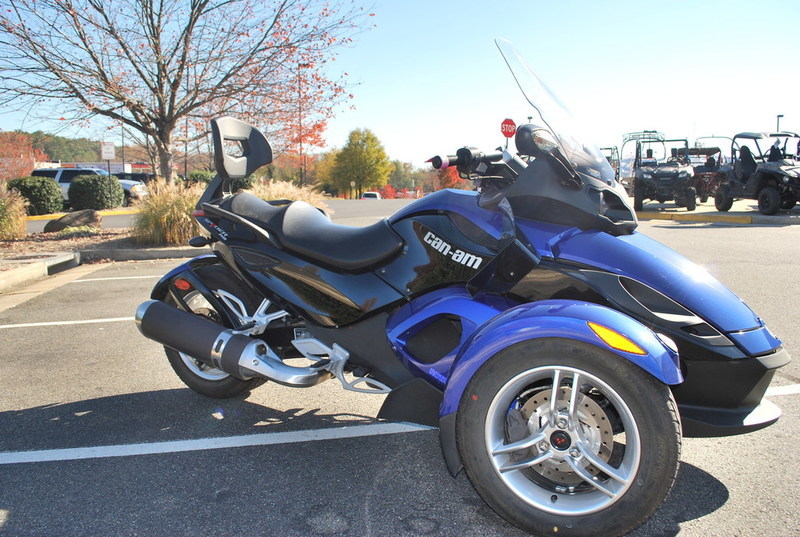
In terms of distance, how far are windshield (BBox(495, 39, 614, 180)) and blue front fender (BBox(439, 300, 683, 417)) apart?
702 millimetres

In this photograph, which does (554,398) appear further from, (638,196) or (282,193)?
(638,196)

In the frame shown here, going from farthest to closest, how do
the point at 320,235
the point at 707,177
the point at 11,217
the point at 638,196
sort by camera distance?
the point at 707,177, the point at 638,196, the point at 11,217, the point at 320,235

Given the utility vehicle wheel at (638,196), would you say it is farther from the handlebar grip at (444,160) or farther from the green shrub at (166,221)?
the handlebar grip at (444,160)

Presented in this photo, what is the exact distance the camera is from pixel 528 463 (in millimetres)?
2221

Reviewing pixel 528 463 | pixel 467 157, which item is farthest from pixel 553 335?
pixel 467 157

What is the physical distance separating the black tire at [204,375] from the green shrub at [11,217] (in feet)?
35.3

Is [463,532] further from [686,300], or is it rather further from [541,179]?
[541,179]

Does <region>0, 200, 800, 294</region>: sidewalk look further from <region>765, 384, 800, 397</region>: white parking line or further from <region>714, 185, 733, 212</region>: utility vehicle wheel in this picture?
<region>765, 384, 800, 397</region>: white parking line

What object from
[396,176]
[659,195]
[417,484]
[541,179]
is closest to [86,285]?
[417,484]

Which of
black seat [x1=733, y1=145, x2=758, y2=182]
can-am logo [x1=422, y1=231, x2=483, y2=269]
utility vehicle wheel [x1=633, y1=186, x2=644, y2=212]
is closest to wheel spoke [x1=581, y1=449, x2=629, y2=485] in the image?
can-am logo [x1=422, y1=231, x2=483, y2=269]

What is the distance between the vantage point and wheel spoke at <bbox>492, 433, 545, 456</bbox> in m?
2.23

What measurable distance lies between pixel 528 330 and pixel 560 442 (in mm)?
451

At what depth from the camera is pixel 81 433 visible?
11.1 feet

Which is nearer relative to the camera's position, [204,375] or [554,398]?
[554,398]
